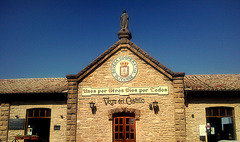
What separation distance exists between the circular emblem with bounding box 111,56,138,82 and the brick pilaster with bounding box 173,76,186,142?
2.48m

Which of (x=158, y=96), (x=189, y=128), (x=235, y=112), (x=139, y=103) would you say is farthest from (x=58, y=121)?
(x=235, y=112)

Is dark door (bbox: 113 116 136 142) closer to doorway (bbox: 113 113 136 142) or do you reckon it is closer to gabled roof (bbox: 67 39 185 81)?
doorway (bbox: 113 113 136 142)

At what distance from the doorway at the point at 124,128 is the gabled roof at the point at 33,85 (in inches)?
151

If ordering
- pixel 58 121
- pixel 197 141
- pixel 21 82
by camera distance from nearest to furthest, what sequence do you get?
pixel 197 141 < pixel 58 121 < pixel 21 82

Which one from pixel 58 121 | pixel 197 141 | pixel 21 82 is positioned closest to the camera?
pixel 197 141

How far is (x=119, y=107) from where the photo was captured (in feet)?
44.9

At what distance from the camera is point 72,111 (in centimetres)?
1380

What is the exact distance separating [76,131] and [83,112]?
1149 millimetres

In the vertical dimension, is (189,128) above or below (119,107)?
below

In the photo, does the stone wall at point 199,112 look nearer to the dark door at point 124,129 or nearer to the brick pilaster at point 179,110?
the brick pilaster at point 179,110

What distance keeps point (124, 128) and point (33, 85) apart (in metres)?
7.34

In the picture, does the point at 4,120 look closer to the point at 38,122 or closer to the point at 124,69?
the point at 38,122

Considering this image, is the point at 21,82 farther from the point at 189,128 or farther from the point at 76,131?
the point at 189,128

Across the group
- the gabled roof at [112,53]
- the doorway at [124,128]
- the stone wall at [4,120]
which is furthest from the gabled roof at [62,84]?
the doorway at [124,128]
